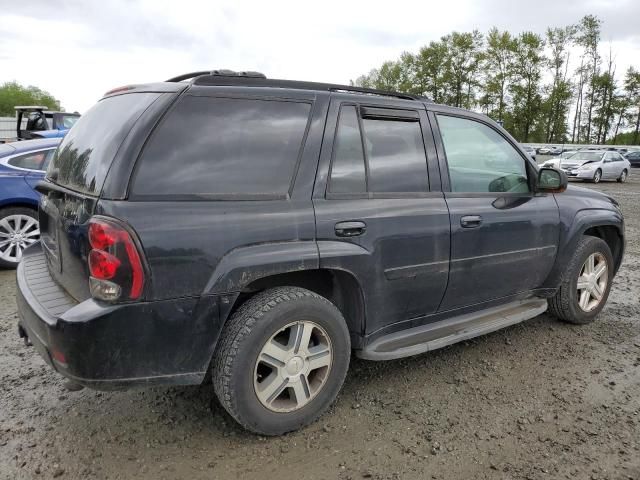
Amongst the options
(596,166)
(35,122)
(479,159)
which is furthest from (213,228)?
(596,166)

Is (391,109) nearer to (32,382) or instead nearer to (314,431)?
(314,431)

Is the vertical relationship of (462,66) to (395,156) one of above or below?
above

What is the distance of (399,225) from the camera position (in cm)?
293

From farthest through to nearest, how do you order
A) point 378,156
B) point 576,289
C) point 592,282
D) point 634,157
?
point 634,157
point 592,282
point 576,289
point 378,156

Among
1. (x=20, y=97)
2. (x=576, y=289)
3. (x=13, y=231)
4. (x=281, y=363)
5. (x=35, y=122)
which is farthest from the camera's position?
(x=20, y=97)

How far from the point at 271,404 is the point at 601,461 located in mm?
1688

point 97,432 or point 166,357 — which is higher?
point 166,357

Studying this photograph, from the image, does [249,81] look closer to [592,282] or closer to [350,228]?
[350,228]

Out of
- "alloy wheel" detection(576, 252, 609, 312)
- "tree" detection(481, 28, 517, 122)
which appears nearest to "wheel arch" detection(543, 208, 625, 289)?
"alloy wheel" detection(576, 252, 609, 312)

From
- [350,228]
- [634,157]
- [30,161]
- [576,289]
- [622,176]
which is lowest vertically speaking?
[576,289]

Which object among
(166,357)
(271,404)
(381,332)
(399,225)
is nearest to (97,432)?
(166,357)

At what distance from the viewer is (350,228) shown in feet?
9.00

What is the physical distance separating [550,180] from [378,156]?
1.60 m

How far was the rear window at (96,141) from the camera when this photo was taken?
2.41 metres
